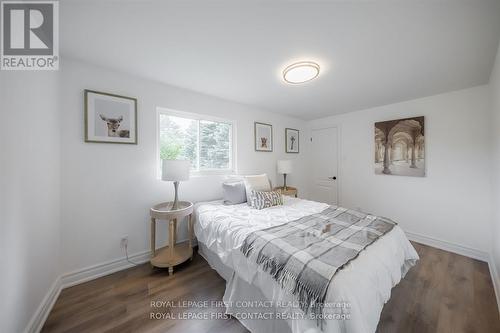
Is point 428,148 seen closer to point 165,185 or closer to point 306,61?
point 306,61

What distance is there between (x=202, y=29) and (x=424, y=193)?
147 inches

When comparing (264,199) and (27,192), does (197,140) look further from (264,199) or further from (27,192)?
(27,192)

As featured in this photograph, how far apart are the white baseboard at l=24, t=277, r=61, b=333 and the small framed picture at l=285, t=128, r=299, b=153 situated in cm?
380

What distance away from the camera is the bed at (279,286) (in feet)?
2.98

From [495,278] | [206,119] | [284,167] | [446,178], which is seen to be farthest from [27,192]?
[446,178]

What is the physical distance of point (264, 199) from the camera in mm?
2369

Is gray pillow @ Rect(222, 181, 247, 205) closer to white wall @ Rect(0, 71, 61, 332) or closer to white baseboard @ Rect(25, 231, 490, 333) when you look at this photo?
white baseboard @ Rect(25, 231, 490, 333)

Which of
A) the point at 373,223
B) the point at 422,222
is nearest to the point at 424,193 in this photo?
the point at 422,222

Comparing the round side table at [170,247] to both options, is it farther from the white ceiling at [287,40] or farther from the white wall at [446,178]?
the white wall at [446,178]

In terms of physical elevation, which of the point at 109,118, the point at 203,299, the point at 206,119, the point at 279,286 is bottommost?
the point at 203,299

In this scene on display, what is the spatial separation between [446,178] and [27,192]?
464cm

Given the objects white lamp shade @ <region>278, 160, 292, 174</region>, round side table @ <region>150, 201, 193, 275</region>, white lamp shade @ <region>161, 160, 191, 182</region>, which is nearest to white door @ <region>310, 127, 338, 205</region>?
white lamp shade @ <region>278, 160, 292, 174</region>

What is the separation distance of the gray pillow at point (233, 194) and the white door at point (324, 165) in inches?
92.4

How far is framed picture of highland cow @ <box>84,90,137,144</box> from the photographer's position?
189 cm
